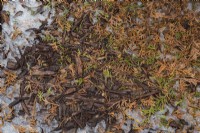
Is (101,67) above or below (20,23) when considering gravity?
below

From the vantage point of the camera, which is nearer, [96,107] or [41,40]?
[96,107]

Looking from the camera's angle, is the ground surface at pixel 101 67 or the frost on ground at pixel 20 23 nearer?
the ground surface at pixel 101 67

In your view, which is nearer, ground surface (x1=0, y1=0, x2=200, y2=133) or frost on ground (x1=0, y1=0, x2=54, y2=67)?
ground surface (x1=0, y1=0, x2=200, y2=133)

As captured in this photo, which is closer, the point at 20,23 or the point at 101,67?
the point at 101,67

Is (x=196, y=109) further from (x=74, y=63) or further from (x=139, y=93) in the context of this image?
(x=74, y=63)

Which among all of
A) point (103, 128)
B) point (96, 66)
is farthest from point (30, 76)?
point (103, 128)

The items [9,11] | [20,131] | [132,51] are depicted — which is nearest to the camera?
[20,131]

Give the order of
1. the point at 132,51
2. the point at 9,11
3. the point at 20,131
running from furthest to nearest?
the point at 9,11
the point at 132,51
the point at 20,131

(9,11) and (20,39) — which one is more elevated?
(9,11)
